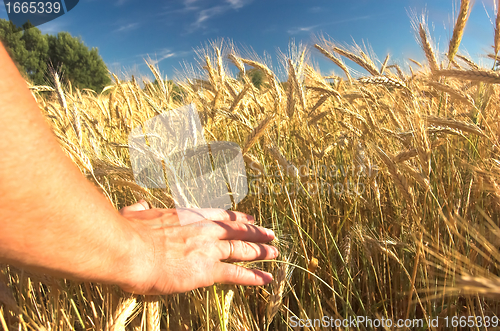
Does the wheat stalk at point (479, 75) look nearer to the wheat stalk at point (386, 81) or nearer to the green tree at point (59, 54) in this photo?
the wheat stalk at point (386, 81)

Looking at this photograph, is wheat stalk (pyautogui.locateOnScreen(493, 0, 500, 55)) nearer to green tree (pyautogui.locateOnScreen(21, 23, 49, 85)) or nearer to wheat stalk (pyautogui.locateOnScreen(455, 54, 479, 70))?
wheat stalk (pyautogui.locateOnScreen(455, 54, 479, 70))

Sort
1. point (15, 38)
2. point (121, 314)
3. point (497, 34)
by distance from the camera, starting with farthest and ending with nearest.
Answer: point (15, 38) → point (497, 34) → point (121, 314)

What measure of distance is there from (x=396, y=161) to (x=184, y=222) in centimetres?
74

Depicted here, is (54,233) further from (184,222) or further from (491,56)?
(491,56)

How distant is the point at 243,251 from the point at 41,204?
0.60 m

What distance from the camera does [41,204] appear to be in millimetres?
503

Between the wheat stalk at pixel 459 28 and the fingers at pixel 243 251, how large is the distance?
1228 mm

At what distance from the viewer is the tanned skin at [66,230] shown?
0.47 metres

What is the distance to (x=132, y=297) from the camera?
2.60 ft

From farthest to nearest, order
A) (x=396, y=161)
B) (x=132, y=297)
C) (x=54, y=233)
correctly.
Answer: (x=396, y=161) → (x=132, y=297) → (x=54, y=233)

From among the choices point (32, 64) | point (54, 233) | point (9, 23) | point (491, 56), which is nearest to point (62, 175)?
point (54, 233)

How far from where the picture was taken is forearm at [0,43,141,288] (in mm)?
462

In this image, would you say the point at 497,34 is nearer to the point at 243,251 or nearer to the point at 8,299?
the point at 243,251

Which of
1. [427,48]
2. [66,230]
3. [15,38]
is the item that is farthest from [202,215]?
[15,38]
